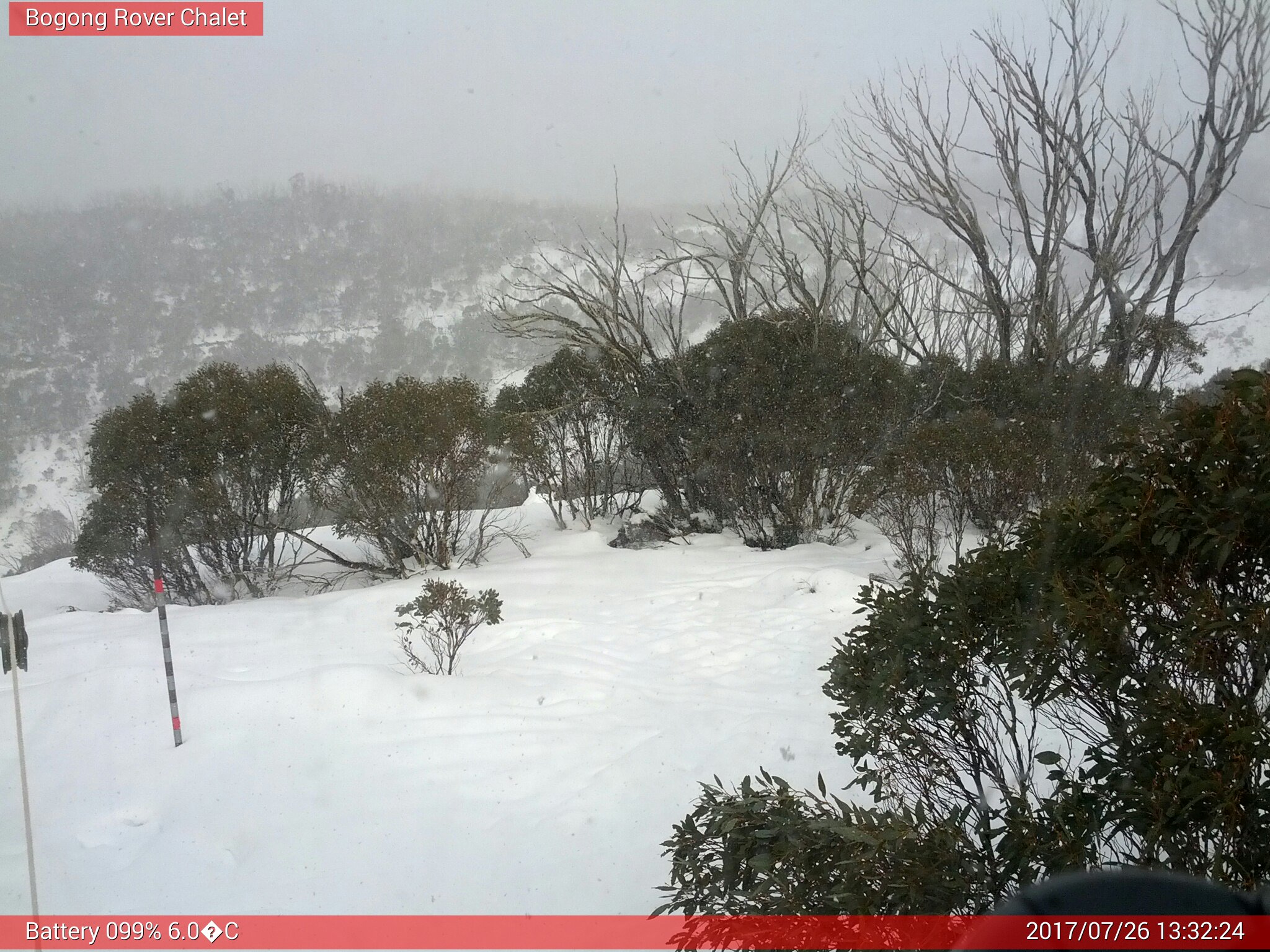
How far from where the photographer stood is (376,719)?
3877mm

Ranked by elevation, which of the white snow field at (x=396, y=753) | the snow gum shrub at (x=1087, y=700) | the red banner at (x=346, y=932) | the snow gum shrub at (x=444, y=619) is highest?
the snow gum shrub at (x=1087, y=700)

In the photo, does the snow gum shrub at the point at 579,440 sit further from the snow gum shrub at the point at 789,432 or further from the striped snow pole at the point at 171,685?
the striped snow pole at the point at 171,685

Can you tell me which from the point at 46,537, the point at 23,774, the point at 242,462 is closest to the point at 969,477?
the point at 23,774

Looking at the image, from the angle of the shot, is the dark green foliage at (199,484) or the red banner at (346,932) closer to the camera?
the red banner at (346,932)

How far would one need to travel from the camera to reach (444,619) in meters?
4.78

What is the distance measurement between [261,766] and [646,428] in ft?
23.5

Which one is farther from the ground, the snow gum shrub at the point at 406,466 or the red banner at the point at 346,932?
the snow gum shrub at the point at 406,466

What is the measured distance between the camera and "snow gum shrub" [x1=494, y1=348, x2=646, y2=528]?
10.8 meters

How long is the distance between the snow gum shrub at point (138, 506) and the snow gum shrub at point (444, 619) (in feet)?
15.8

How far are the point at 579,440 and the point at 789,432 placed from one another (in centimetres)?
367

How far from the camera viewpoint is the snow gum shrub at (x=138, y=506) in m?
8.24

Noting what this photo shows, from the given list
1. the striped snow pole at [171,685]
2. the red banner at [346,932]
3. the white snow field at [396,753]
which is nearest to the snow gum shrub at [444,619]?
the white snow field at [396,753]

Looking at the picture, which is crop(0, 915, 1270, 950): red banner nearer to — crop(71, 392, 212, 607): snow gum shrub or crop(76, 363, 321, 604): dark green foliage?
crop(76, 363, 321, 604): dark green foliage

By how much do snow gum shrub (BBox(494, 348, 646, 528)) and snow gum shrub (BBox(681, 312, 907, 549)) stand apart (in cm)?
172
